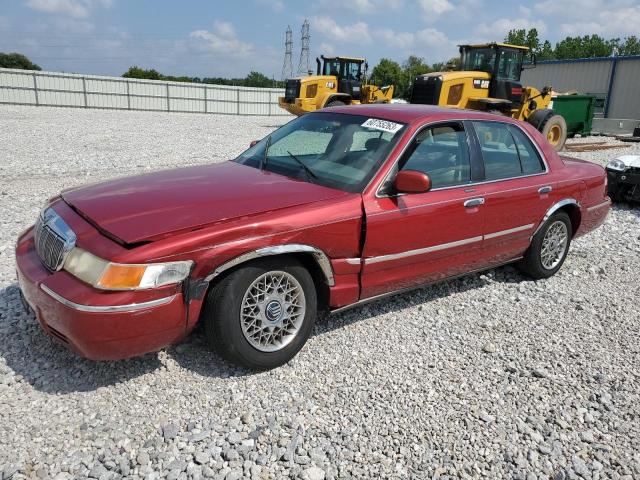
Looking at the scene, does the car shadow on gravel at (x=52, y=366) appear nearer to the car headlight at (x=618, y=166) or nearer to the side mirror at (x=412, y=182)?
the side mirror at (x=412, y=182)

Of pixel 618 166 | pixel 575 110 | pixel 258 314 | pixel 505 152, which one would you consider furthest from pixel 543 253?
pixel 575 110

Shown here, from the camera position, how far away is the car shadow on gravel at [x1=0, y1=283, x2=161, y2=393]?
305 centimetres

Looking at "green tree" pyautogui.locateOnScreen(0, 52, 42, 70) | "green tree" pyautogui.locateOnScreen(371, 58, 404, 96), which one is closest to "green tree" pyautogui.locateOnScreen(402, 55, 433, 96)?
"green tree" pyautogui.locateOnScreen(371, 58, 404, 96)

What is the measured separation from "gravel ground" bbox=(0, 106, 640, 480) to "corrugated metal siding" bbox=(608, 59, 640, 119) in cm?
2567

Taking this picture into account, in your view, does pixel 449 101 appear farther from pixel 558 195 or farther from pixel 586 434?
pixel 586 434

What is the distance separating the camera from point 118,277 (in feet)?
8.79

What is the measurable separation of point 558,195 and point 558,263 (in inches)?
29.9

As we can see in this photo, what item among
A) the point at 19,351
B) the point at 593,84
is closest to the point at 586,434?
the point at 19,351

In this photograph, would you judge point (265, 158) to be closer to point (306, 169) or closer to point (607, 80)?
point (306, 169)

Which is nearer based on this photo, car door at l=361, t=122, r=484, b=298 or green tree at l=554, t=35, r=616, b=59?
car door at l=361, t=122, r=484, b=298

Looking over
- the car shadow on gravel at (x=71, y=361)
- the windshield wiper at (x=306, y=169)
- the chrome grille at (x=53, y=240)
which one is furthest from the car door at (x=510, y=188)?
the chrome grille at (x=53, y=240)

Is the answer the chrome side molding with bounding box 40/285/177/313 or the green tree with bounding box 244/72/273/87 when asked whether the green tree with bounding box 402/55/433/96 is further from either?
the chrome side molding with bounding box 40/285/177/313

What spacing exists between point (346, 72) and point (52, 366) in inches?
763

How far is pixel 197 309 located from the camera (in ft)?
9.58
